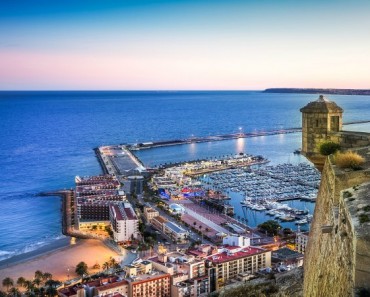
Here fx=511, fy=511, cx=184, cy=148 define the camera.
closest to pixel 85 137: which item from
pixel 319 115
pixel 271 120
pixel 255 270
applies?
pixel 271 120

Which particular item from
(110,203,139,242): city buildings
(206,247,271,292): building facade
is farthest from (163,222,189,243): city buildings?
(206,247,271,292): building facade

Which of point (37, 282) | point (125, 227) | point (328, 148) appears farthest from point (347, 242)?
point (125, 227)

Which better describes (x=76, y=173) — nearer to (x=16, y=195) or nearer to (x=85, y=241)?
(x=16, y=195)

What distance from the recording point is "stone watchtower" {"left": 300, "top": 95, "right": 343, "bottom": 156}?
30.8 feet

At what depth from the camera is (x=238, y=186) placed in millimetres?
44031

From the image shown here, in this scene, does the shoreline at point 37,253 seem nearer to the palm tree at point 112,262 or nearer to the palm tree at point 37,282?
the palm tree at point 37,282

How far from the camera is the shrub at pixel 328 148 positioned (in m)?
8.37

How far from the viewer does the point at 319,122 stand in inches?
374

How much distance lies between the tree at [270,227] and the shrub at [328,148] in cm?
2237

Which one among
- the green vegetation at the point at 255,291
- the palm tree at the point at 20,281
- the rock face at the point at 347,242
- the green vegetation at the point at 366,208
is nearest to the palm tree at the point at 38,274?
the palm tree at the point at 20,281

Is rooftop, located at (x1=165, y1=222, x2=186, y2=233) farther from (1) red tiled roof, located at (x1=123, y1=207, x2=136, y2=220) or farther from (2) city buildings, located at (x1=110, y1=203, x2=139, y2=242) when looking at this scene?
(1) red tiled roof, located at (x1=123, y1=207, x2=136, y2=220)

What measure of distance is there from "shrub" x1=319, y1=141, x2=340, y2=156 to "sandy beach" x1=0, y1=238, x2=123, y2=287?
1767 centimetres

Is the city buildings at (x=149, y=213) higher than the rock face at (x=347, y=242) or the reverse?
the reverse

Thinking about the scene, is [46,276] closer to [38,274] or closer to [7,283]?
[38,274]
